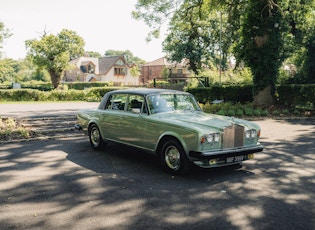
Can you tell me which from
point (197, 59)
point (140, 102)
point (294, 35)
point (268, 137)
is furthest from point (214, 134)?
point (197, 59)

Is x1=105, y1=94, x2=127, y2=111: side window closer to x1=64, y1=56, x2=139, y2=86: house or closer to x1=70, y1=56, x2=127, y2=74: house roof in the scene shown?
x1=64, y1=56, x2=139, y2=86: house

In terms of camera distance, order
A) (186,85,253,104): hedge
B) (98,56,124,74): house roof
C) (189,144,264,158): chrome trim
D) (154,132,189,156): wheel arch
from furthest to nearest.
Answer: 1. (98,56,124,74): house roof
2. (186,85,253,104): hedge
3. (154,132,189,156): wheel arch
4. (189,144,264,158): chrome trim

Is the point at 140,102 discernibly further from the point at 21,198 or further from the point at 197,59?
the point at 197,59

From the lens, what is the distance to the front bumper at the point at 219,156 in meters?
5.76

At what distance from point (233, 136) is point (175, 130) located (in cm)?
115

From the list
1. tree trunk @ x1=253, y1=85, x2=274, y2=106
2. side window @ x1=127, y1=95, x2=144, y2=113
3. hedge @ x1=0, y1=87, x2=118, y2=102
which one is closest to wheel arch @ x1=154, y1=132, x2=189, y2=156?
side window @ x1=127, y1=95, x2=144, y2=113

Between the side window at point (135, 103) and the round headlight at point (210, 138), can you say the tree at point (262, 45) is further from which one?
the round headlight at point (210, 138)

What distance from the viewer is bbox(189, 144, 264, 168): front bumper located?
18.9 ft

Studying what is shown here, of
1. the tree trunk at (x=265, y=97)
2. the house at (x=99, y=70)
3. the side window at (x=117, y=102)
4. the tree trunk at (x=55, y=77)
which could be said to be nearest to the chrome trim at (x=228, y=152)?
the side window at (x=117, y=102)

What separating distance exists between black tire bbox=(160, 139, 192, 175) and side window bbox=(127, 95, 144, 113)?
1199 millimetres

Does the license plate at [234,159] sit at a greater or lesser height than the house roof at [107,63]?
lesser

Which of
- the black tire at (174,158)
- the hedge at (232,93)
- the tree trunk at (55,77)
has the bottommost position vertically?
the black tire at (174,158)

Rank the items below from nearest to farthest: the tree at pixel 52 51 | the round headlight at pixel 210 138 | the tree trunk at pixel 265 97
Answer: the round headlight at pixel 210 138 < the tree trunk at pixel 265 97 < the tree at pixel 52 51

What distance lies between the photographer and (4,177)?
20.5 ft
